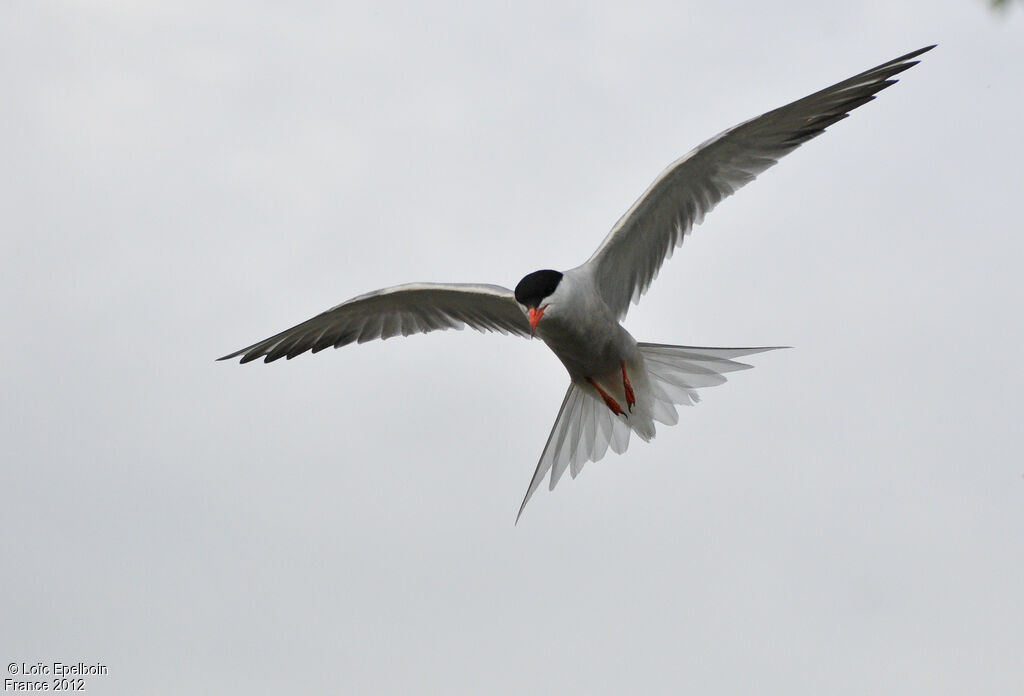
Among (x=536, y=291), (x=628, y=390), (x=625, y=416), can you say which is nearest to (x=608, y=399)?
(x=628, y=390)

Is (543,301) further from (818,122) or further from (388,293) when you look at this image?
(818,122)

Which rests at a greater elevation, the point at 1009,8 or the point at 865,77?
the point at 865,77

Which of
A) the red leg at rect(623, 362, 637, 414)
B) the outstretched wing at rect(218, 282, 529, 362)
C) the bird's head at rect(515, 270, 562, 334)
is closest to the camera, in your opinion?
the bird's head at rect(515, 270, 562, 334)

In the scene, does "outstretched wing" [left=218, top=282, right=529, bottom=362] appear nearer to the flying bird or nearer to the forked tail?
the flying bird

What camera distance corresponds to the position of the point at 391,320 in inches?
333

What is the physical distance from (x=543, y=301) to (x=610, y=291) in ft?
3.41

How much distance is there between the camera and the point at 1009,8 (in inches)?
103

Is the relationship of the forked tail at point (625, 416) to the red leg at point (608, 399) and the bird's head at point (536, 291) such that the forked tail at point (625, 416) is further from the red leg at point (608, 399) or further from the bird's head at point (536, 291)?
the bird's head at point (536, 291)

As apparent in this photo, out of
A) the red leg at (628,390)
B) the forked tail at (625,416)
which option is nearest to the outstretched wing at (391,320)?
the forked tail at (625,416)

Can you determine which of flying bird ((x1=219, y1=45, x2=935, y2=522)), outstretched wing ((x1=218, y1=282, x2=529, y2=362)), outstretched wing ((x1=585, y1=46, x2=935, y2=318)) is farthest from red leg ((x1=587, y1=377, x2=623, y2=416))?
outstretched wing ((x1=218, y1=282, x2=529, y2=362))

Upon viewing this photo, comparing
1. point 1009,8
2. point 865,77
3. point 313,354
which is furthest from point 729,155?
point 1009,8

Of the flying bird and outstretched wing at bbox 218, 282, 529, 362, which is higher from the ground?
outstretched wing at bbox 218, 282, 529, 362

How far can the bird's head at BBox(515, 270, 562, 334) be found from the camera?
6.74 metres

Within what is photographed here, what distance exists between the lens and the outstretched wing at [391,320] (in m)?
7.93
